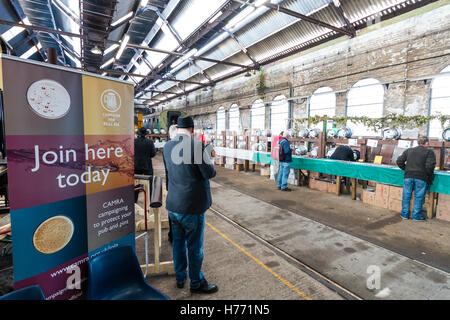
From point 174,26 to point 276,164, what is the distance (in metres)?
7.73

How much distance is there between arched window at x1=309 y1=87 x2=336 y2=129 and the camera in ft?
32.9

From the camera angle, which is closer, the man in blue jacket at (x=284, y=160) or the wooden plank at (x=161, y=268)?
the wooden plank at (x=161, y=268)

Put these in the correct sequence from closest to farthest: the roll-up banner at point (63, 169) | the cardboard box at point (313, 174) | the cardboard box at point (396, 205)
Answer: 1. the roll-up banner at point (63, 169)
2. the cardboard box at point (396, 205)
3. the cardboard box at point (313, 174)

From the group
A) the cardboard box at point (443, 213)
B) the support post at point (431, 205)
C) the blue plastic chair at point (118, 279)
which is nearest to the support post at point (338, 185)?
the support post at point (431, 205)

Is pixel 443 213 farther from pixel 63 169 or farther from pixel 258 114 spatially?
pixel 258 114

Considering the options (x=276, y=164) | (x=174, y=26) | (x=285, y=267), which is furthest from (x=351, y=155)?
(x=174, y=26)

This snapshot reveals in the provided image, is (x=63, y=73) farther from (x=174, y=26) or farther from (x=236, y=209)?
(x=174, y=26)

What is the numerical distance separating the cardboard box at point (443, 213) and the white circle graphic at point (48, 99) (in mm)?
6594

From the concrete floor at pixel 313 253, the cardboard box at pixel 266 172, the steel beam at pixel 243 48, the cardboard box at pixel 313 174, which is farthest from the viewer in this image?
the steel beam at pixel 243 48

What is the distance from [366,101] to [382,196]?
504 centimetres

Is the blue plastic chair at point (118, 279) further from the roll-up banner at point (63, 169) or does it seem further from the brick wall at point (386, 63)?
the brick wall at point (386, 63)

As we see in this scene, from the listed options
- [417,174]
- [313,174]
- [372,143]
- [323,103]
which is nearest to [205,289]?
[417,174]

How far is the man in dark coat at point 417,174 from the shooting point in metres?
4.49
